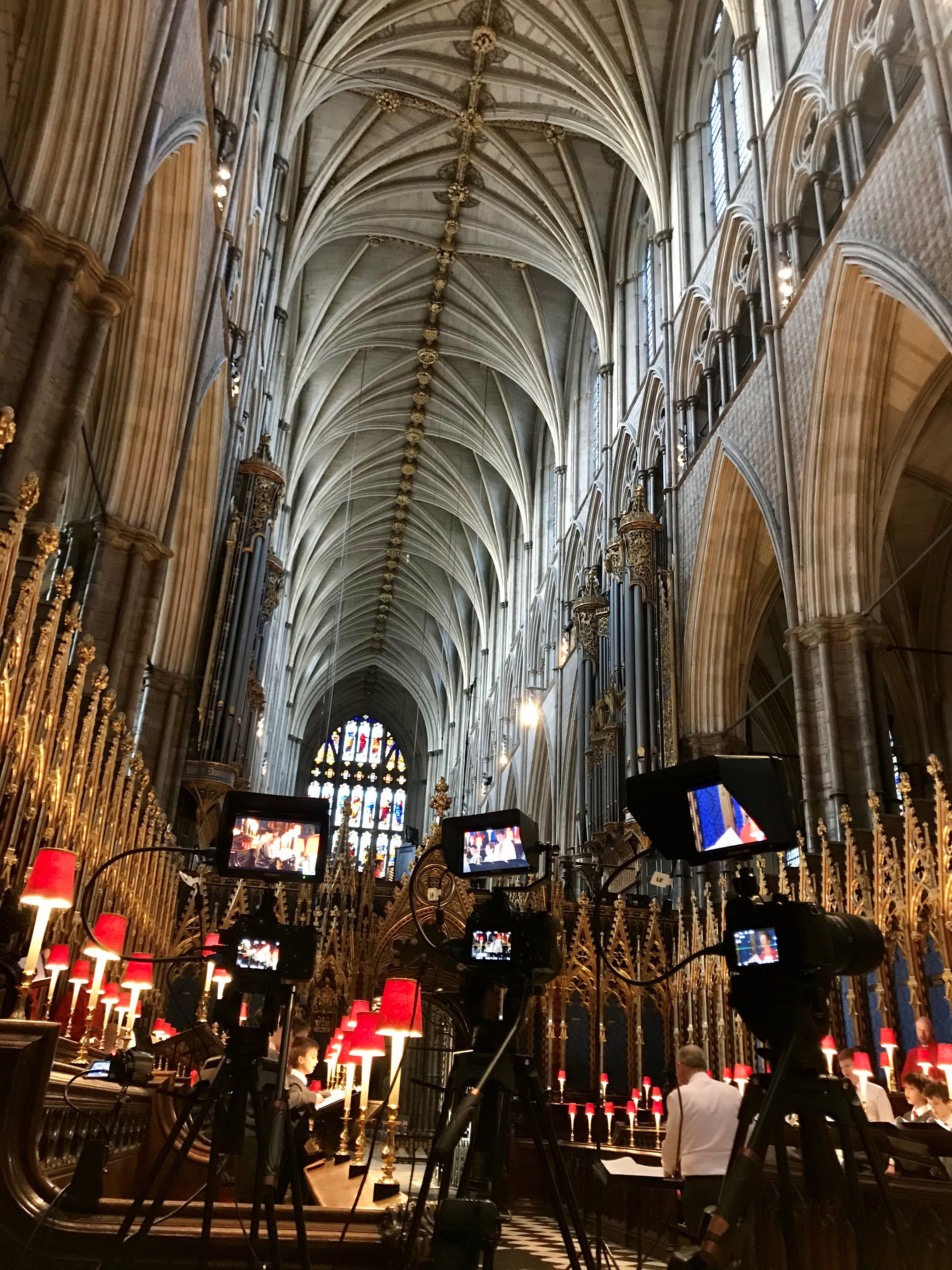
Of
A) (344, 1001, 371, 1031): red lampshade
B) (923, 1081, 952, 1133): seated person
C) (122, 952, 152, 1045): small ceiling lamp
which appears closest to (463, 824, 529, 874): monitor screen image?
(122, 952, 152, 1045): small ceiling lamp

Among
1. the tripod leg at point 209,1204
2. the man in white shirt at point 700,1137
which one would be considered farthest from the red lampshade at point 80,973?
the tripod leg at point 209,1204

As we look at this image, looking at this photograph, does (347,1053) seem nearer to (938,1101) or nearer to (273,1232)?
(938,1101)

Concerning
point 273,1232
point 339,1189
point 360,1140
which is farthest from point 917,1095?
point 273,1232

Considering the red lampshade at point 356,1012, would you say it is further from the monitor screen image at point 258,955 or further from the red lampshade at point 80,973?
the monitor screen image at point 258,955

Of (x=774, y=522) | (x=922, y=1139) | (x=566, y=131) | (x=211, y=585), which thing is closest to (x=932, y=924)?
(x=922, y=1139)

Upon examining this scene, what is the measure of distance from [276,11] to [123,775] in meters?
12.4

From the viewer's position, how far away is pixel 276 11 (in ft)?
48.0

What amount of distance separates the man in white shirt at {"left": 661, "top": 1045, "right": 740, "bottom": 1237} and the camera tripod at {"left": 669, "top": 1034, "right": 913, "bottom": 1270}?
1.83 m

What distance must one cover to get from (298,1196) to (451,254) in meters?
21.3

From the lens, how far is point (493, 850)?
9.31ft

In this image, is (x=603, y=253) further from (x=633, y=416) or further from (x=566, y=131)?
(x=633, y=416)

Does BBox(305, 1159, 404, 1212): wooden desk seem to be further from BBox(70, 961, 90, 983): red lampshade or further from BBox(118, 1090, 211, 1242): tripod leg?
BBox(70, 961, 90, 983): red lampshade

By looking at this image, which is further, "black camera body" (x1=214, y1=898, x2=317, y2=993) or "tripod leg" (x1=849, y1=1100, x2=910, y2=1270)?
"black camera body" (x1=214, y1=898, x2=317, y2=993)

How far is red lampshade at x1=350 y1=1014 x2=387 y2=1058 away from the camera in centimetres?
583
